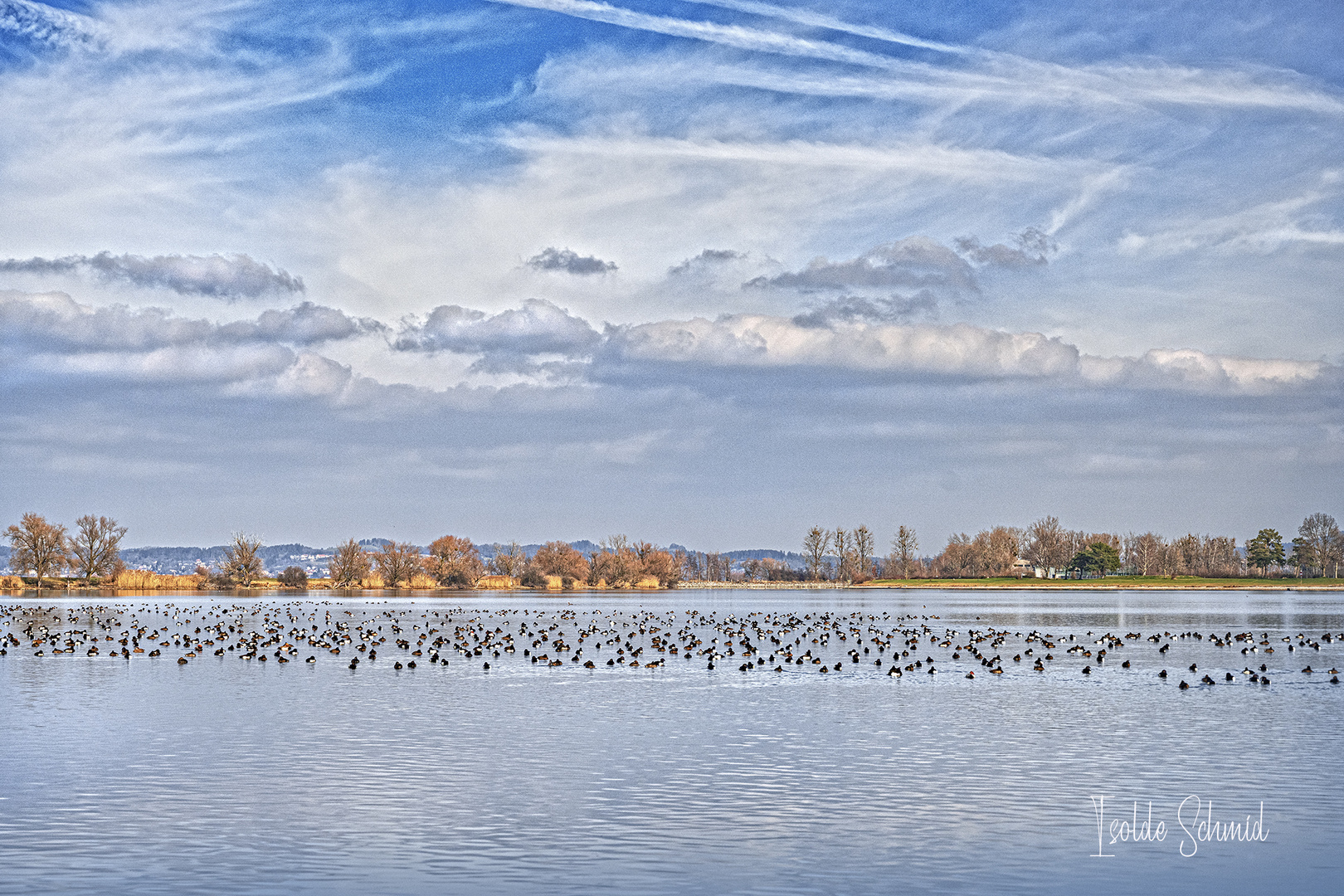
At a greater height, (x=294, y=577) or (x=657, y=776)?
(x=294, y=577)

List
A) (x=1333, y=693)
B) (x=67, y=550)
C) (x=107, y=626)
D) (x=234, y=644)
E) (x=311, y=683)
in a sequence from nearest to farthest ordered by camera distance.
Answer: (x=1333, y=693), (x=311, y=683), (x=234, y=644), (x=107, y=626), (x=67, y=550)

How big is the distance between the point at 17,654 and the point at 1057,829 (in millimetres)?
43747

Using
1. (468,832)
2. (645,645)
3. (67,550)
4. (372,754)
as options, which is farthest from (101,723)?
(67,550)

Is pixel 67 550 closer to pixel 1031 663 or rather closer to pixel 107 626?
pixel 107 626

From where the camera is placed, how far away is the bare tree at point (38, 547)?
136125 millimetres

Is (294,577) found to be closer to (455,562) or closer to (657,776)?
(455,562)

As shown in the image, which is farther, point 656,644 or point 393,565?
point 393,565

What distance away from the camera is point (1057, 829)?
58.7 ft

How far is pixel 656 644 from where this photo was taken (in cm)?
5516
